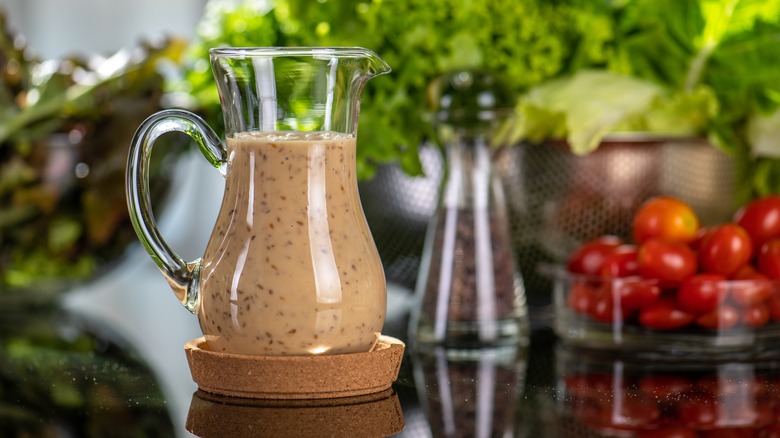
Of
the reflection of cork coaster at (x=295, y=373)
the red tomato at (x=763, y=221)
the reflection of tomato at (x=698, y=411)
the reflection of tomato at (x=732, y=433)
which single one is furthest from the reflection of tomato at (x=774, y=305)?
the reflection of cork coaster at (x=295, y=373)

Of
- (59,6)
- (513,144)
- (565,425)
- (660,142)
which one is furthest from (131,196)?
(59,6)

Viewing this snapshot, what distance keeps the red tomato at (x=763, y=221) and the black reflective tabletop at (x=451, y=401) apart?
0.54ft

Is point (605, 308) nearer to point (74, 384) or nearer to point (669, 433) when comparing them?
point (669, 433)

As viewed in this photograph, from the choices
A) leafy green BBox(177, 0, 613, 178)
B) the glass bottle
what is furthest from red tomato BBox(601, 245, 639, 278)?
leafy green BBox(177, 0, 613, 178)

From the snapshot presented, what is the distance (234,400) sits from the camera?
0.91 metres

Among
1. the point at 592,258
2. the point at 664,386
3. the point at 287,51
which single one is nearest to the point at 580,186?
the point at 592,258

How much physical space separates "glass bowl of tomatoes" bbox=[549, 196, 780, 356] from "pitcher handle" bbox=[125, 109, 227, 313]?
1.56ft

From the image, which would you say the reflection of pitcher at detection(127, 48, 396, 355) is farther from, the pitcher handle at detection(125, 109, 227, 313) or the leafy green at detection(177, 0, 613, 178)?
the leafy green at detection(177, 0, 613, 178)

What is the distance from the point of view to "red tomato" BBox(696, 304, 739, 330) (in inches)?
45.1

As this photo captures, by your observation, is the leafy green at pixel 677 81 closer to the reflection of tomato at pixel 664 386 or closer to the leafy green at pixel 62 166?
the reflection of tomato at pixel 664 386

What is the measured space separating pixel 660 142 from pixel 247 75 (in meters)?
0.72

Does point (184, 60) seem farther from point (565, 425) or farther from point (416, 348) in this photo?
point (565, 425)

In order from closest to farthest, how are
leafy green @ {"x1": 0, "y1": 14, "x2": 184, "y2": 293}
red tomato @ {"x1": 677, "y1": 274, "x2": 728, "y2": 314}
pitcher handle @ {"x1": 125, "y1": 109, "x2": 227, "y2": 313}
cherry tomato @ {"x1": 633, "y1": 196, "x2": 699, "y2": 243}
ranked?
pitcher handle @ {"x1": 125, "y1": 109, "x2": 227, "y2": 313} → red tomato @ {"x1": 677, "y1": 274, "x2": 728, "y2": 314} → cherry tomato @ {"x1": 633, "y1": 196, "x2": 699, "y2": 243} → leafy green @ {"x1": 0, "y1": 14, "x2": 184, "y2": 293}

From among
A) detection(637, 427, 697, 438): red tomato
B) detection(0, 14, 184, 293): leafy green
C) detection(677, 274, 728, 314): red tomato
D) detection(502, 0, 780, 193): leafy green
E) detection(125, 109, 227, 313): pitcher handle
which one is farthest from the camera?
detection(0, 14, 184, 293): leafy green
